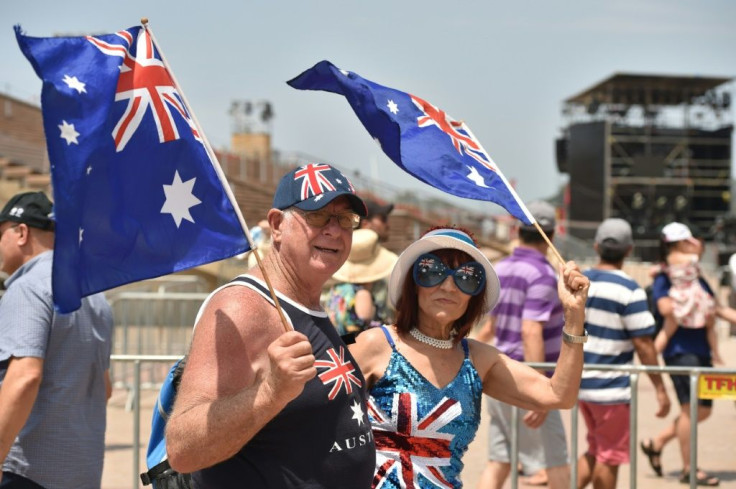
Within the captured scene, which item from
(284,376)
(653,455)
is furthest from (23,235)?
(653,455)

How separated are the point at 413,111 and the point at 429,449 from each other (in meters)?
1.35

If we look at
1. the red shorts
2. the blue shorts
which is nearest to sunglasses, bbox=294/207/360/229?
the red shorts

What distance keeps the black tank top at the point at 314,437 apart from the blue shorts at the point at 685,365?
14.6ft

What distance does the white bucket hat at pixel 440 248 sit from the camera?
334cm

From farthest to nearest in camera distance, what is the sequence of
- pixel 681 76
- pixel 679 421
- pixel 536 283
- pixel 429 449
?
pixel 681 76
pixel 679 421
pixel 536 283
pixel 429 449

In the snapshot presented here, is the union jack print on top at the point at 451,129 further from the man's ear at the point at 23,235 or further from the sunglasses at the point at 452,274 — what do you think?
the man's ear at the point at 23,235

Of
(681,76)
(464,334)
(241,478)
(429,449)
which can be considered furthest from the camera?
(681,76)

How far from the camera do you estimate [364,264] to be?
19.9ft

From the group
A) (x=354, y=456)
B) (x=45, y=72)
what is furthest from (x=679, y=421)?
(x=45, y=72)

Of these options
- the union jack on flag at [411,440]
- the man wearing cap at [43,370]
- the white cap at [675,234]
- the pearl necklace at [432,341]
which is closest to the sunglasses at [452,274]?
the pearl necklace at [432,341]

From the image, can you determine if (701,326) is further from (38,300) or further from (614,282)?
(38,300)

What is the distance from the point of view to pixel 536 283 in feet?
17.7

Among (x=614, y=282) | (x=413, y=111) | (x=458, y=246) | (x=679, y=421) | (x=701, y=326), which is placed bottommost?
(x=679, y=421)

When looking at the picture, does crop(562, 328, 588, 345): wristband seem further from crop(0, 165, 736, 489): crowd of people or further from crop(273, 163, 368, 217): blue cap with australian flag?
crop(273, 163, 368, 217): blue cap with australian flag
